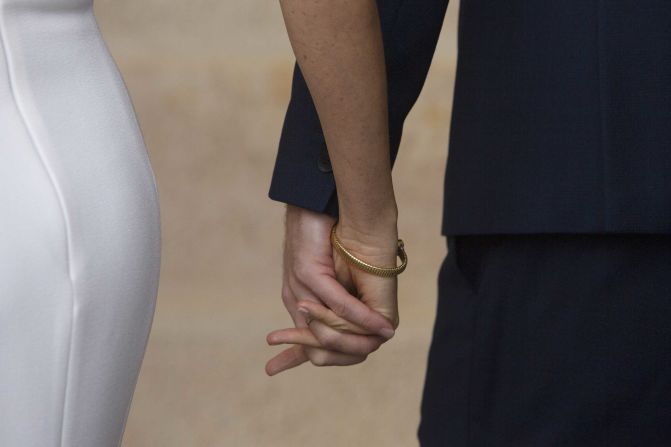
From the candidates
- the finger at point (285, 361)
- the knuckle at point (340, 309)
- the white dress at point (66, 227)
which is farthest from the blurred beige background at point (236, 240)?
the white dress at point (66, 227)

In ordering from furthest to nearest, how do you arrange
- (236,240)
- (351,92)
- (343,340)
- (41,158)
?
1. (236,240)
2. (343,340)
3. (351,92)
4. (41,158)

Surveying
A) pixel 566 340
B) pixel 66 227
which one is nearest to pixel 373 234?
pixel 566 340

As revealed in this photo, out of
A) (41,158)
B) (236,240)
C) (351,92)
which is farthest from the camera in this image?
(236,240)

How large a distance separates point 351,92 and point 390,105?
13 centimetres

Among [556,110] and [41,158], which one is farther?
[556,110]

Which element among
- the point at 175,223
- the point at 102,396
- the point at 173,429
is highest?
the point at 102,396

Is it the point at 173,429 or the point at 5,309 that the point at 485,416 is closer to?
the point at 5,309

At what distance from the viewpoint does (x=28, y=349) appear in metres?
0.78

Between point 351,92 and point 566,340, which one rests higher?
point 351,92

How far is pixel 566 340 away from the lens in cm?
100

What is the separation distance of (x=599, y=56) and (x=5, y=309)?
0.49 metres

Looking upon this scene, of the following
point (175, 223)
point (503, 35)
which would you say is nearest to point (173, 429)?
point (175, 223)

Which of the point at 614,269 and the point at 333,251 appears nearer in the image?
the point at 614,269

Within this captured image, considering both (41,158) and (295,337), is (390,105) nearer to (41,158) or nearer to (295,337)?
(295,337)
